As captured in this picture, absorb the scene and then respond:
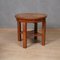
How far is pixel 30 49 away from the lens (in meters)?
2.56

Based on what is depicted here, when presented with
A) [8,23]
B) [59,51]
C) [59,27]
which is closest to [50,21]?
[59,27]

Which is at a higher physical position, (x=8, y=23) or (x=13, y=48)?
(x=8, y=23)

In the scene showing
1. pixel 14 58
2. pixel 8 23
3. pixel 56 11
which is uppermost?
pixel 56 11

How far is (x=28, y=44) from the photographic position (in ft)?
9.15

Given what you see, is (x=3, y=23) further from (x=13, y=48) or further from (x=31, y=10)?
(x=13, y=48)

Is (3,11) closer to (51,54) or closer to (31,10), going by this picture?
(31,10)

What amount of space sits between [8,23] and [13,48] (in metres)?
1.18

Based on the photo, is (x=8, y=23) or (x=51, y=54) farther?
(x=8, y=23)

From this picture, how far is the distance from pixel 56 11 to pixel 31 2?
1.97ft

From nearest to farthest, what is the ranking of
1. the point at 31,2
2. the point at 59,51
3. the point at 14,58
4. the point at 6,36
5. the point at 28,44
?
the point at 14,58 → the point at 59,51 → the point at 28,44 → the point at 6,36 → the point at 31,2

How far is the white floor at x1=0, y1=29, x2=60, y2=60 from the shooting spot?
88.8 inches

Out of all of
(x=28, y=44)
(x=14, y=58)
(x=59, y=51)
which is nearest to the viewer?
(x=14, y=58)

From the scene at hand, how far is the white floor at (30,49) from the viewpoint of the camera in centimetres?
226

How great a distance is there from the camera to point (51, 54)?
2.35 meters
